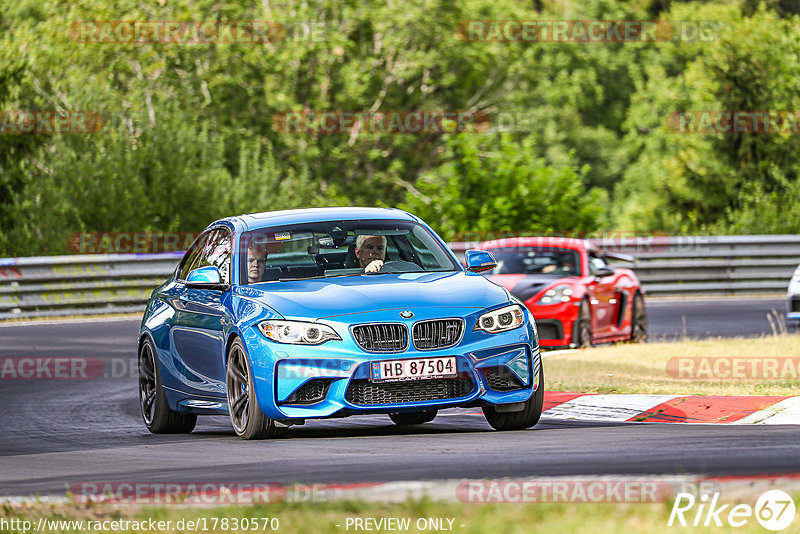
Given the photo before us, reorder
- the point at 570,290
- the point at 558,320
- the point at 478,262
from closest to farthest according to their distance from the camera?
the point at 478,262 < the point at 558,320 < the point at 570,290

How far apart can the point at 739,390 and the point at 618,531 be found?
21.9 feet

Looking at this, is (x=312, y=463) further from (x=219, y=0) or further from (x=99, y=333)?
(x=219, y=0)

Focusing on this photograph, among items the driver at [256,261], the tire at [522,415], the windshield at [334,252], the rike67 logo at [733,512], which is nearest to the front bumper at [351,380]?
the tire at [522,415]

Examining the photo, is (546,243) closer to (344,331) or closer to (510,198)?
(344,331)

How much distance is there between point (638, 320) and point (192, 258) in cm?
942

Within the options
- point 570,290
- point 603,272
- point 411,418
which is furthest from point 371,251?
point 603,272

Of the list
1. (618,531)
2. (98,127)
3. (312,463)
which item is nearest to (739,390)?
(312,463)

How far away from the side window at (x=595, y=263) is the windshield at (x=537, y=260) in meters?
0.22

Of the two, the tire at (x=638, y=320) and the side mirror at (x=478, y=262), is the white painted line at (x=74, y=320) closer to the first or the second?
the tire at (x=638, y=320)

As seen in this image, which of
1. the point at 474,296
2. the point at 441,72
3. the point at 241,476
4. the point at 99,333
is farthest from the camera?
the point at 441,72

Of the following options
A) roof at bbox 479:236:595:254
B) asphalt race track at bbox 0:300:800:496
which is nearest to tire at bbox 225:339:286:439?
asphalt race track at bbox 0:300:800:496

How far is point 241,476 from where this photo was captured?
7.52m

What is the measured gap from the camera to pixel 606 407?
11188 mm

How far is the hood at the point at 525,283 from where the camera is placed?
18266 millimetres
